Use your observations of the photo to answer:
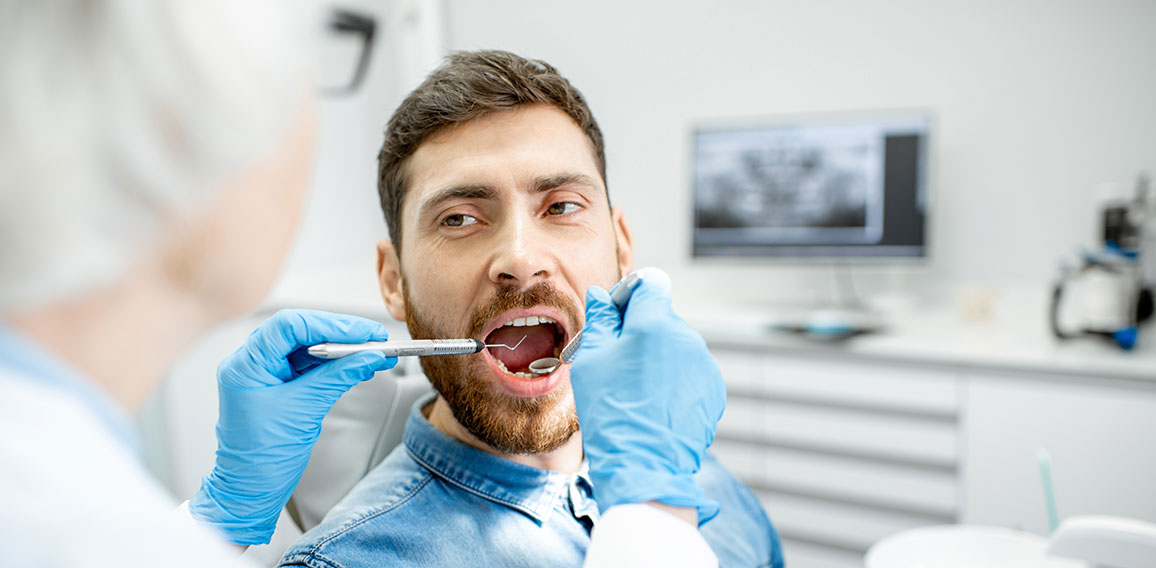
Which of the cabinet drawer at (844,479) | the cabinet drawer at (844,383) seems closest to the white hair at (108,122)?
the cabinet drawer at (844,383)

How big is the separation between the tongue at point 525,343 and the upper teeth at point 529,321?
22 millimetres

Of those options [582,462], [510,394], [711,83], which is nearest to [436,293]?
[510,394]

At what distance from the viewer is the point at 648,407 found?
791 mm

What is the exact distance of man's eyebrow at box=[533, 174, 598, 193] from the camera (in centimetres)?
106

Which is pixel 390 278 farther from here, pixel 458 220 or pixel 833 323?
pixel 833 323

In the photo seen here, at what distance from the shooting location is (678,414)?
80 centimetres

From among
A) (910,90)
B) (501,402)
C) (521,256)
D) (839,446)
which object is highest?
(910,90)

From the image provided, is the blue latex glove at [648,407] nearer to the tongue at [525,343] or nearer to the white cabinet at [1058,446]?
the tongue at [525,343]

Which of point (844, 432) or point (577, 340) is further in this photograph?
point (844, 432)

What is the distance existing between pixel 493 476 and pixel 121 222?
0.70 metres

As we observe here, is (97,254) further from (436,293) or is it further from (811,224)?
(811,224)

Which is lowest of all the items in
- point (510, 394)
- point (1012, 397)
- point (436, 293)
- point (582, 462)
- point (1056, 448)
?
point (1056, 448)

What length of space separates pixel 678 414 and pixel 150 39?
60 centimetres

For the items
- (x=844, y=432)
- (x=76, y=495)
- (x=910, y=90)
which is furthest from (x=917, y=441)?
(x=76, y=495)
